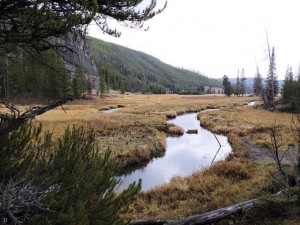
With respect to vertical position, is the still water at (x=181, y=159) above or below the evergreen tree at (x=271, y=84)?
below

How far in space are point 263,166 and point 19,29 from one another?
14160mm

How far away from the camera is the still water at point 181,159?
16859mm

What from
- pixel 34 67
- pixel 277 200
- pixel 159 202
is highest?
pixel 34 67

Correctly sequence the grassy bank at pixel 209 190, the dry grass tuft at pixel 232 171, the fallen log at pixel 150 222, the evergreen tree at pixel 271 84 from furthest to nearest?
1. the evergreen tree at pixel 271 84
2. the dry grass tuft at pixel 232 171
3. the grassy bank at pixel 209 190
4. the fallen log at pixel 150 222

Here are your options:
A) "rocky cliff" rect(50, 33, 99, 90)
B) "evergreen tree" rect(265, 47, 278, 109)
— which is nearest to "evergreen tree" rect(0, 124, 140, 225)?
"rocky cliff" rect(50, 33, 99, 90)

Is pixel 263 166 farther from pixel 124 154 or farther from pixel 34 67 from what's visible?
pixel 34 67

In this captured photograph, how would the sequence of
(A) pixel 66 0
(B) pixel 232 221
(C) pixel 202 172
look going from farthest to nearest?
(C) pixel 202 172
(B) pixel 232 221
(A) pixel 66 0

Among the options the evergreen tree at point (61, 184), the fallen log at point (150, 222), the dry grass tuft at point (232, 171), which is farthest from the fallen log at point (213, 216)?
the dry grass tuft at point (232, 171)

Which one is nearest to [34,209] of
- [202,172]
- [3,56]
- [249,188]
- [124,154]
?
[3,56]

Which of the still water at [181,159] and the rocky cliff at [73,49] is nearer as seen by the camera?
the rocky cliff at [73,49]

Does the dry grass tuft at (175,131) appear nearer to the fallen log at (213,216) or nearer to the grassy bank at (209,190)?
the grassy bank at (209,190)

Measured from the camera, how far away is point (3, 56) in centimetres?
548

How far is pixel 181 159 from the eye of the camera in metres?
21.5

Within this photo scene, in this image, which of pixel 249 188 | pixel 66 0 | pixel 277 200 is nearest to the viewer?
pixel 66 0
